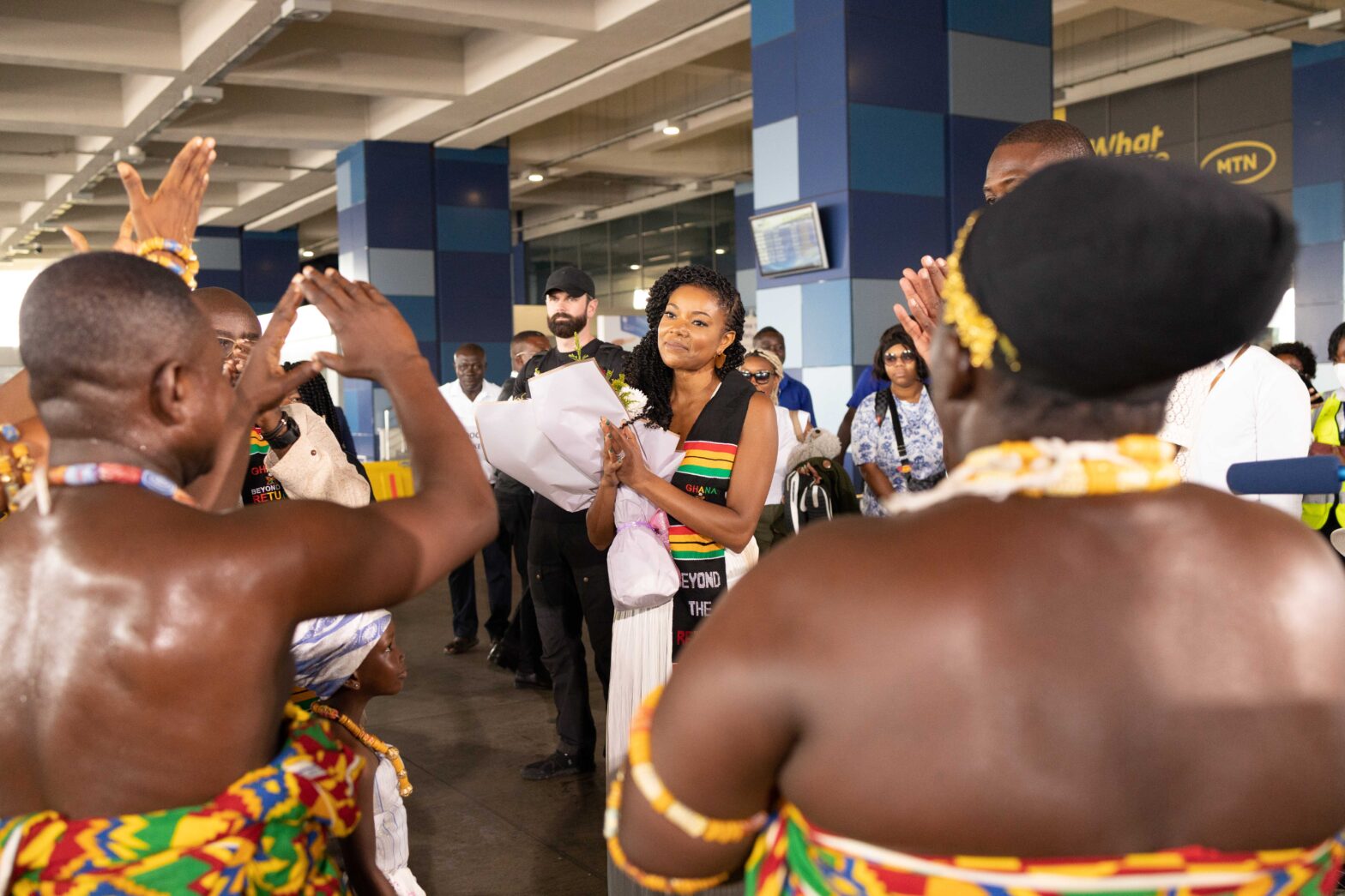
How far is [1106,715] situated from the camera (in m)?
0.95

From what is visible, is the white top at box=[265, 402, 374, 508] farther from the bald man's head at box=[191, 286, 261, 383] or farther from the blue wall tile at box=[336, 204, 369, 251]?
the blue wall tile at box=[336, 204, 369, 251]

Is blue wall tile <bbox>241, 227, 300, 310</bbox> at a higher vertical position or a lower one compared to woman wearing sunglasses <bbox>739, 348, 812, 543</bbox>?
higher

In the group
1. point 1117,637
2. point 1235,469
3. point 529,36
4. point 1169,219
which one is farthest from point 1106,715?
point 529,36

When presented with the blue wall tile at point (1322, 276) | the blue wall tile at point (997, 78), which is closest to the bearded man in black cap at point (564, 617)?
the blue wall tile at point (997, 78)

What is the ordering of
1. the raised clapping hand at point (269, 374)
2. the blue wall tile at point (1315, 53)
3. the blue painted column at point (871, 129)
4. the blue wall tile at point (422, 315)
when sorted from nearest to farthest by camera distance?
the raised clapping hand at point (269, 374) < the blue painted column at point (871, 129) < the blue wall tile at point (1315, 53) < the blue wall tile at point (422, 315)

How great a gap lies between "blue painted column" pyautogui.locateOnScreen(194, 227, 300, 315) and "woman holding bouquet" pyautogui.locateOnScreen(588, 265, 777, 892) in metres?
18.5

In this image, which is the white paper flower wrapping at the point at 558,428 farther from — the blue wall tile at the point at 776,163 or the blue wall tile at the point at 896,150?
the blue wall tile at the point at 776,163

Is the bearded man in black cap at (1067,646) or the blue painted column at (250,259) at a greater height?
the blue painted column at (250,259)

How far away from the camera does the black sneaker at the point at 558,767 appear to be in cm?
418

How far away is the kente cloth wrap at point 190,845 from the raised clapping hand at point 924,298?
1.18 meters

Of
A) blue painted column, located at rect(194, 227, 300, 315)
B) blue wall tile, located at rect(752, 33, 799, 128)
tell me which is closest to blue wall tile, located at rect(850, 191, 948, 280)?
blue wall tile, located at rect(752, 33, 799, 128)

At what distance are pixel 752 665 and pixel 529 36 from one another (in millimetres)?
10289

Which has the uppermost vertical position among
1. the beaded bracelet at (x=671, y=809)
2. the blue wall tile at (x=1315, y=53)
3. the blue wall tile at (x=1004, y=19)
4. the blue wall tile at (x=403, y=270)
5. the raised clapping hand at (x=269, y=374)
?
the blue wall tile at (x=1315, y=53)

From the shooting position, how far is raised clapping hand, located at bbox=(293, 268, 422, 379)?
1.48 m
